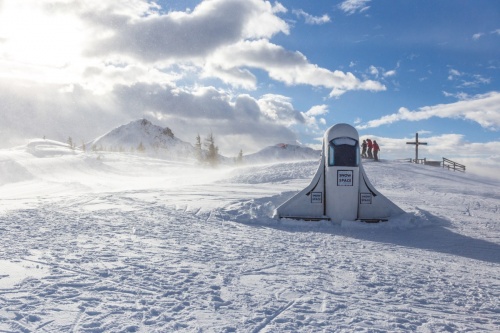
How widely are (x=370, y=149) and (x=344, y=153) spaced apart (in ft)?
77.0

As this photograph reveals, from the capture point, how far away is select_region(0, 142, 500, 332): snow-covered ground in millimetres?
5430

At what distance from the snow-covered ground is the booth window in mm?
2507

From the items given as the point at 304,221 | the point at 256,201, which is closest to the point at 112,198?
the point at 256,201

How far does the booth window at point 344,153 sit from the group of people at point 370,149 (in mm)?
22144

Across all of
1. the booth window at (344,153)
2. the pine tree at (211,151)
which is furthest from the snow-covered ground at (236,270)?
the pine tree at (211,151)

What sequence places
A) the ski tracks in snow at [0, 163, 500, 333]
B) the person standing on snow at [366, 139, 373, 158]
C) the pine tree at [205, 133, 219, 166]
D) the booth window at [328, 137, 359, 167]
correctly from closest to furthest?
the ski tracks in snow at [0, 163, 500, 333]
the booth window at [328, 137, 359, 167]
the person standing on snow at [366, 139, 373, 158]
the pine tree at [205, 133, 219, 166]

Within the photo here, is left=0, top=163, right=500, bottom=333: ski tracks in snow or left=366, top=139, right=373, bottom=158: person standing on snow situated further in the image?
left=366, top=139, right=373, bottom=158: person standing on snow

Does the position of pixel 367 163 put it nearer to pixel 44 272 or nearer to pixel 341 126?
pixel 341 126

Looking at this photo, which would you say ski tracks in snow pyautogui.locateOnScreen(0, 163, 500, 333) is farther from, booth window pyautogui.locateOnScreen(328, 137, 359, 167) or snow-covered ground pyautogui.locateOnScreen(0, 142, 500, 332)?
booth window pyautogui.locateOnScreen(328, 137, 359, 167)

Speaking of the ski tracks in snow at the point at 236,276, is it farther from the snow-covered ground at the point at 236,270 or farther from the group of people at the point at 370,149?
the group of people at the point at 370,149

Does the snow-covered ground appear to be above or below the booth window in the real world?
below

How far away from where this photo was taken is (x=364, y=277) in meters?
7.73

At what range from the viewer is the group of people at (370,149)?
3662cm

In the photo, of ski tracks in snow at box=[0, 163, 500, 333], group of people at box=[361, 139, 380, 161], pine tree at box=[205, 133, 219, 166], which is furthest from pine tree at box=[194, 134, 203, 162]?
ski tracks in snow at box=[0, 163, 500, 333]
